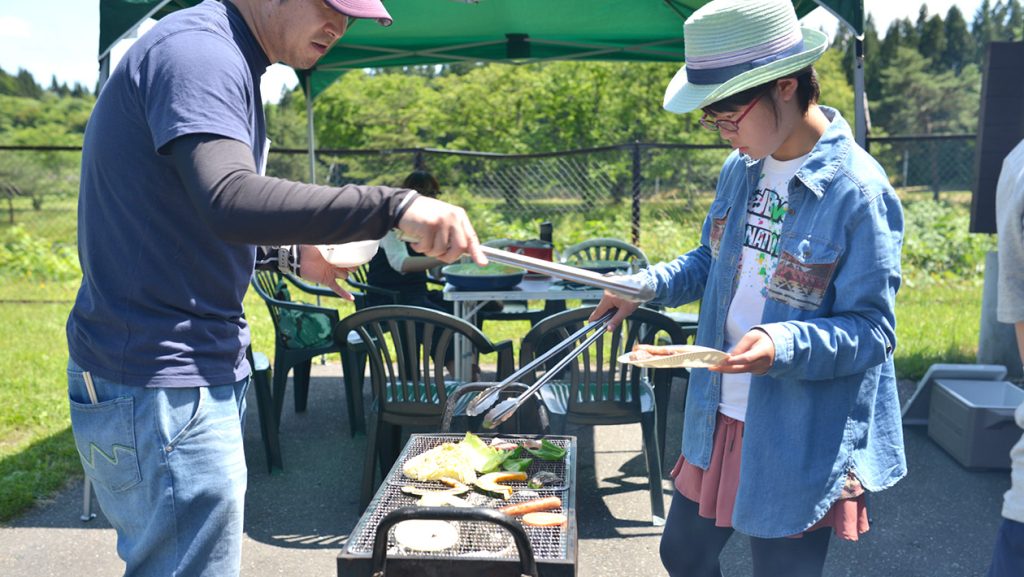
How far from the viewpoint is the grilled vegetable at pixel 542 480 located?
212 centimetres

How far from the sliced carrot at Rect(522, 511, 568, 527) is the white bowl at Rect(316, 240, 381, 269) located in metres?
0.77

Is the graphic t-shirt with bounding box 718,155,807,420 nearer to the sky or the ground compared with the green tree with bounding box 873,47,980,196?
nearer to the ground

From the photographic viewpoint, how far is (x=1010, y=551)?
1717 mm

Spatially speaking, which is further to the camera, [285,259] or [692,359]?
[285,259]

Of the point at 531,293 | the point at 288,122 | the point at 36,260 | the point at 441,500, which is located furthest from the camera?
the point at 288,122

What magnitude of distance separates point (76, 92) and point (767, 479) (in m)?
31.5

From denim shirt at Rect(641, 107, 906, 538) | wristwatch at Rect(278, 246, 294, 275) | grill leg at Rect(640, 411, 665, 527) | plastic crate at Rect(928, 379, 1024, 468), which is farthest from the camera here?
plastic crate at Rect(928, 379, 1024, 468)

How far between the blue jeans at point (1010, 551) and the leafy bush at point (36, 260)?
11.6m

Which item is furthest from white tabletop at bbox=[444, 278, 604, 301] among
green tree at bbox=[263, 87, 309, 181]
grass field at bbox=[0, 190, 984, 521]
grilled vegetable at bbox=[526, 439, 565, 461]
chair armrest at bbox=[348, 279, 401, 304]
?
green tree at bbox=[263, 87, 309, 181]

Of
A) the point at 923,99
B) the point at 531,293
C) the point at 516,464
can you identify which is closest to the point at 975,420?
the point at 531,293

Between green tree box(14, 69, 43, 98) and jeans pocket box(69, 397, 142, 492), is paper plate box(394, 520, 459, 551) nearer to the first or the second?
jeans pocket box(69, 397, 142, 492)

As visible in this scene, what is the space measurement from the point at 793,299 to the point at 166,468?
1.39 m

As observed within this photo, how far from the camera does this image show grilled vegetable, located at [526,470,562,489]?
6.97 ft

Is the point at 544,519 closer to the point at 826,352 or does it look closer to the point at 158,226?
the point at 826,352
